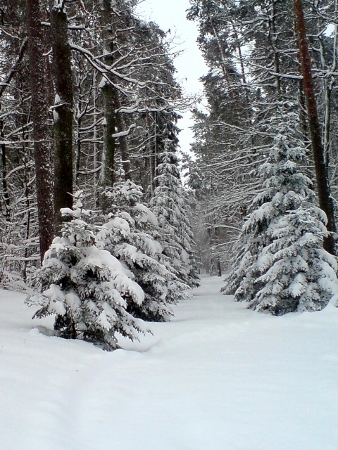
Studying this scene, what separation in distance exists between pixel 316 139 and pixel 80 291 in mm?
7672

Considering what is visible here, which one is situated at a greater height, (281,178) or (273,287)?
(281,178)

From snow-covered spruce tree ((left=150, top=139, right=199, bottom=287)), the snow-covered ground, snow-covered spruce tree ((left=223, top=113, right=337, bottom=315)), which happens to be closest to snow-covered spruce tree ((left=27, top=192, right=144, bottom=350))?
the snow-covered ground

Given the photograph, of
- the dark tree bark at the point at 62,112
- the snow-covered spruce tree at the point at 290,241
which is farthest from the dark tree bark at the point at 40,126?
the snow-covered spruce tree at the point at 290,241

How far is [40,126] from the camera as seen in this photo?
8031 mm

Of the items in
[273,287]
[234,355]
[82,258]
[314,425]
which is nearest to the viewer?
[314,425]

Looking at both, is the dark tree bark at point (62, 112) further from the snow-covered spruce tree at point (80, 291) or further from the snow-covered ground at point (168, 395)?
the snow-covered ground at point (168, 395)

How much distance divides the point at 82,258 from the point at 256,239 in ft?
22.3

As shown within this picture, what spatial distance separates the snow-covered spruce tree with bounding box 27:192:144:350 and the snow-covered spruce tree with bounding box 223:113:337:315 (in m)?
4.22

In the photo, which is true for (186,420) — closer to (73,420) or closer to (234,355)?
(73,420)

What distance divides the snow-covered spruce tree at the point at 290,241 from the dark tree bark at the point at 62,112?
4574 millimetres

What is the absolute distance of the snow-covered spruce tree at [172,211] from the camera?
19.5 m

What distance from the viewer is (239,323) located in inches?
296

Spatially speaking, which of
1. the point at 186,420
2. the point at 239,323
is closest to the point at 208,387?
the point at 186,420

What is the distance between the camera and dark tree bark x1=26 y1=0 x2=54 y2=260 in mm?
7738
